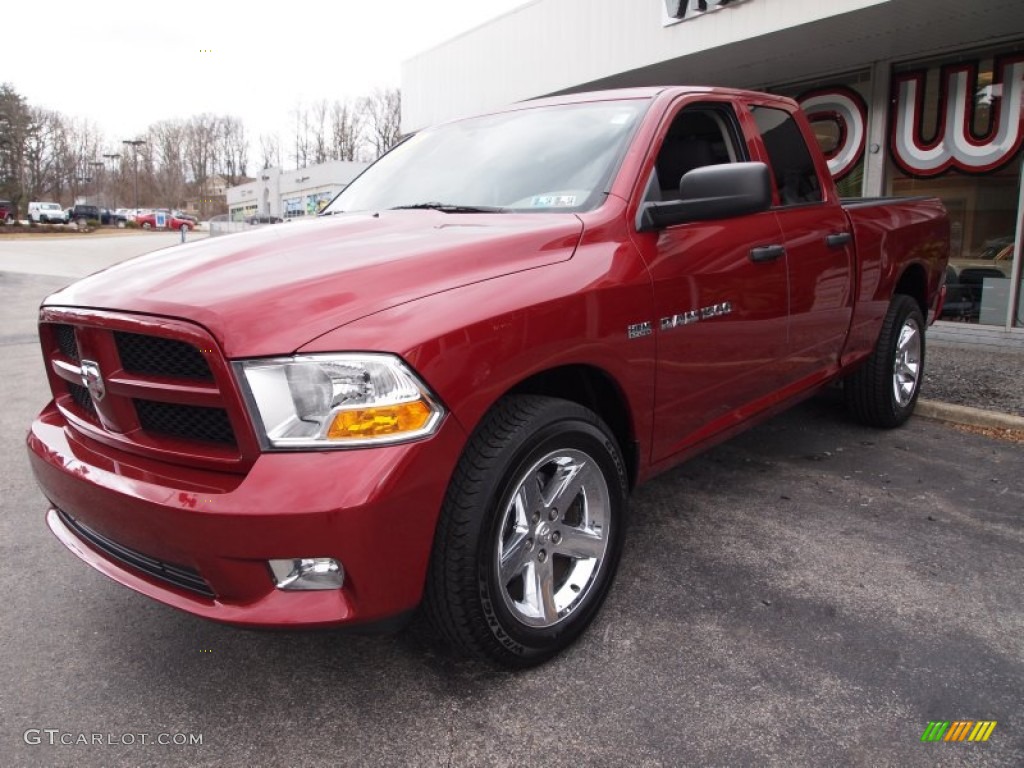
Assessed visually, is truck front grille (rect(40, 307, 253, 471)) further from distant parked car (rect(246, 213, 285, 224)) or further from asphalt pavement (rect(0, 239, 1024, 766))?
distant parked car (rect(246, 213, 285, 224))

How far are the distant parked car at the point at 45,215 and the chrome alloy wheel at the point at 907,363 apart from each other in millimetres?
72915

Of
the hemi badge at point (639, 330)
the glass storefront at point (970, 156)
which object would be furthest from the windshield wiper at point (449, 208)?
the glass storefront at point (970, 156)

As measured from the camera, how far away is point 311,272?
2.10m

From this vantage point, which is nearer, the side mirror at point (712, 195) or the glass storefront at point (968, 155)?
the side mirror at point (712, 195)

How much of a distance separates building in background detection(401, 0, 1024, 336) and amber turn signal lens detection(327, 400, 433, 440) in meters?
7.47

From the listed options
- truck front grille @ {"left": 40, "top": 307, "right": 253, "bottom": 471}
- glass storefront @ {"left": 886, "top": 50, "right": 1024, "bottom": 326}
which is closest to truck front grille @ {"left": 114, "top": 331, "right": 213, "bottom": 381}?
truck front grille @ {"left": 40, "top": 307, "right": 253, "bottom": 471}

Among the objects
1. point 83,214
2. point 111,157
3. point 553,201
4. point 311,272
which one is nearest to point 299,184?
point 83,214

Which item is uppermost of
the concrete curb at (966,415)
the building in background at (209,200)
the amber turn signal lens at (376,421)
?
the building in background at (209,200)

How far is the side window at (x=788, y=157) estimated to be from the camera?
373 cm

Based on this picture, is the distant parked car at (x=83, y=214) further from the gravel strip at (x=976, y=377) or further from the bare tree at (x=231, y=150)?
the gravel strip at (x=976, y=377)

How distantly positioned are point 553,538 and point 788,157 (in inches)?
102

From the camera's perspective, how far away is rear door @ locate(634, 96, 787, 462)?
2.74 meters

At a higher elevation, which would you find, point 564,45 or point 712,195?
point 564,45

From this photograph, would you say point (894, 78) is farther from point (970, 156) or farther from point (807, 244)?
point (807, 244)
